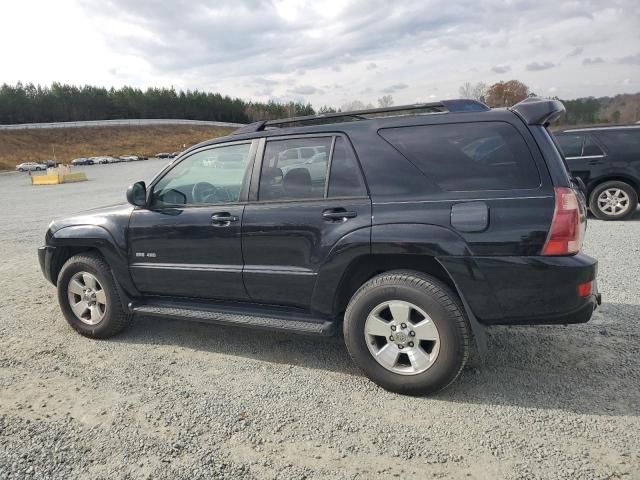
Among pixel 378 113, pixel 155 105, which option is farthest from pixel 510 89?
pixel 378 113

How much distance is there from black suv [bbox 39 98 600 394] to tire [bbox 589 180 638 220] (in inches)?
267

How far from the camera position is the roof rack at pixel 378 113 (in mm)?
3146

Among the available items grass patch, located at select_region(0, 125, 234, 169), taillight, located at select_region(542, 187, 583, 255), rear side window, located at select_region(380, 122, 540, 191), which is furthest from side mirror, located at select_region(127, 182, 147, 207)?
grass patch, located at select_region(0, 125, 234, 169)

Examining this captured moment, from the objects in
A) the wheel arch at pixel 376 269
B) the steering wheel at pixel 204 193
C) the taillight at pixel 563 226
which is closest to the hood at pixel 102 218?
the steering wheel at pixel 204 193

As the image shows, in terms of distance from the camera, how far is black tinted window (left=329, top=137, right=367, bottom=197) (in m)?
3.23

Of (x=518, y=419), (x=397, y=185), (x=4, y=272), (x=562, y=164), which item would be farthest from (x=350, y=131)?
(x=4, y=272)

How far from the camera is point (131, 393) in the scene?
3.22 m

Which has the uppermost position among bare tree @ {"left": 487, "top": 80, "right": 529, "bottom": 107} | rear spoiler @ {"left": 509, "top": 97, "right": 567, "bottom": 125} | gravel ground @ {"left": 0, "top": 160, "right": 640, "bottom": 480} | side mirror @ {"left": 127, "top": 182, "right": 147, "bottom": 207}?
bare tree @ {"left": 487, "top": 80, "right": 529, "bottom": 107}

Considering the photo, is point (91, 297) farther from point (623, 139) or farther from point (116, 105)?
point (116, 105)

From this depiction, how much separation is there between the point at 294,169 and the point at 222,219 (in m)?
0.68

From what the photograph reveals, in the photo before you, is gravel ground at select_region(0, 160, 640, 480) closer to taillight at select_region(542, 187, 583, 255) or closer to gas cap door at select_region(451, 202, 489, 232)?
taillight at select_region(542, 187, 583, 255)

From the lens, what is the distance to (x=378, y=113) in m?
3.43

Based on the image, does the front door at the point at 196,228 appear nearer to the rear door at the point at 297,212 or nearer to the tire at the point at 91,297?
the rear door at the point at 297,212

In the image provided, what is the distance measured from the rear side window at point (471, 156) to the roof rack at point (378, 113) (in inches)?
6.8
